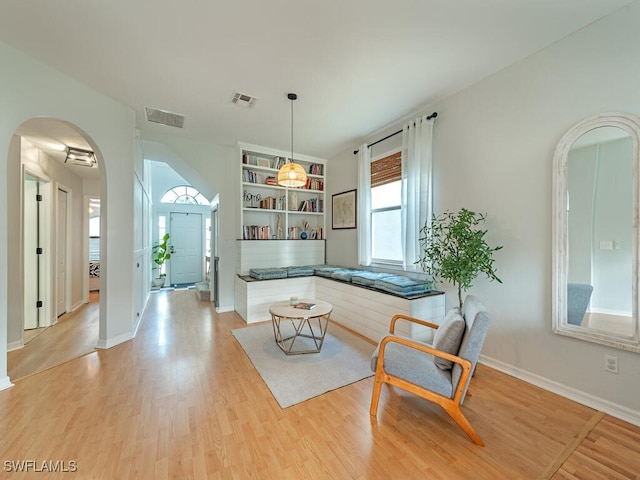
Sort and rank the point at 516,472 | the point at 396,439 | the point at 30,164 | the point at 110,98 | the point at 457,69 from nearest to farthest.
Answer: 1. the point at 516,472
2. the point at 396,439
3. the point at 457,69
4. the point at 110,98
5. the point at 30,164

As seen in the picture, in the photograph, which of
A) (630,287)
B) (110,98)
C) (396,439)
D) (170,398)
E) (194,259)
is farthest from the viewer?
(194,259)

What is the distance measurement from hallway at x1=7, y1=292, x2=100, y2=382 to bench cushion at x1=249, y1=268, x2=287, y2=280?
2.00 meters

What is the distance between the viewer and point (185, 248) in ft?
23.2

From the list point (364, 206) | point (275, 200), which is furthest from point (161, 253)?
point (364, 206)

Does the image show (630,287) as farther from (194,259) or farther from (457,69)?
(194,259)

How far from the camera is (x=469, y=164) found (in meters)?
2.61

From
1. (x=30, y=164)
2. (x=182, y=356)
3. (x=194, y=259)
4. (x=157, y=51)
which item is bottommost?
(x=182, y=356)

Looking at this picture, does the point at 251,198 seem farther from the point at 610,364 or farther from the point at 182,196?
the point at 610,364

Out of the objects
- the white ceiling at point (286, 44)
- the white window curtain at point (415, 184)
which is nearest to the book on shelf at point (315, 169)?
the white ceiling at point (286, 44)

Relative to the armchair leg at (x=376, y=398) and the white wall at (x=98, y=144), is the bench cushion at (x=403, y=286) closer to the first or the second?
the armchair leg at (x=376, y=398)

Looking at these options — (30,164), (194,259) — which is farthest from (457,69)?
(194,259)

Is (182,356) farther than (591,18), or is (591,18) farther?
(182,356)

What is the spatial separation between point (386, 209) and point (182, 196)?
20.6 ft

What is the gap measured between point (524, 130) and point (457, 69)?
0.84 meters
